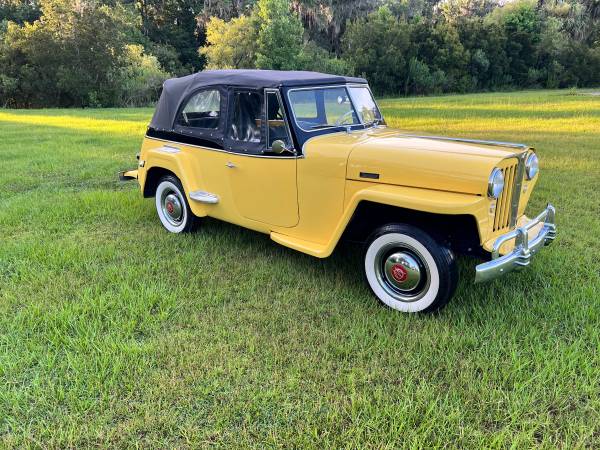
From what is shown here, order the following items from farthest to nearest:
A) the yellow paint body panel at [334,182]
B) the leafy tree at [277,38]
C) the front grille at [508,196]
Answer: the leafy tree at [277,38]
the front grille at [508,196]
the yellow paint body panel at [334,182]

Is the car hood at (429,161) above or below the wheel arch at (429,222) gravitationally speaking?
above

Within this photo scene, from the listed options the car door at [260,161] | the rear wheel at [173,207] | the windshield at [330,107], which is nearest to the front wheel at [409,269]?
the car door at [260,161]

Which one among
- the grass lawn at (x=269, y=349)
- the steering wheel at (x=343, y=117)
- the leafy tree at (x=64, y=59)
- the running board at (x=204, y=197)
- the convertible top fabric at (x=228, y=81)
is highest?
the leafy tree at (x=64, y=59)

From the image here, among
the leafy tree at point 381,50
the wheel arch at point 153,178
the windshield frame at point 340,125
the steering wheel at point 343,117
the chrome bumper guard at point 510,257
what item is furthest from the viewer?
the leafy tree at point 381,50

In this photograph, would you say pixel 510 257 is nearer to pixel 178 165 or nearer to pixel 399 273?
pixel 399 273

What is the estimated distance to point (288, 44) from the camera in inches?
1294

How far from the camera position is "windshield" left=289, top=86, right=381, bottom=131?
401cm

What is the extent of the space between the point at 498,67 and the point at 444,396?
4495 cm

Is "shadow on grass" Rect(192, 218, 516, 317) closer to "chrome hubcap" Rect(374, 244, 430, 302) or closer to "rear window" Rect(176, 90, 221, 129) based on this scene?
"chrome hubcap" Rect(374, 244, 430, 302)

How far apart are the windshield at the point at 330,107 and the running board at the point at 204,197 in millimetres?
1243

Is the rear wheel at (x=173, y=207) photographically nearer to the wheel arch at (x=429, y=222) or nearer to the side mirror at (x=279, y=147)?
the side mirror at (x=279, y=147)

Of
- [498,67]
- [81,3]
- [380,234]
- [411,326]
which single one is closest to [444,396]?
[411,326]

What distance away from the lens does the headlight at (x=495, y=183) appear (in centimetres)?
301

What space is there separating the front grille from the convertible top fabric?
181 cm
